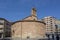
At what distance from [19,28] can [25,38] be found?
2.91 m

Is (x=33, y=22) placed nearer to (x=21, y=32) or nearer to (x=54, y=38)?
(x=21, y=32)

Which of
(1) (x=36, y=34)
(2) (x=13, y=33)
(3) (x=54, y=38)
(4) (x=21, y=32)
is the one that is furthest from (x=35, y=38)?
(3) (x=54, y=38)

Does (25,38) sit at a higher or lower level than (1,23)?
lower

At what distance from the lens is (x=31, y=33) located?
114 feet

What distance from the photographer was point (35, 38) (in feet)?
114

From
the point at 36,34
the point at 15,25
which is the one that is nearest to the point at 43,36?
the point at 36,34

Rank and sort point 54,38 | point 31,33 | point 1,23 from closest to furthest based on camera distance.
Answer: point 31,33 → point 54,38 → point 1,23

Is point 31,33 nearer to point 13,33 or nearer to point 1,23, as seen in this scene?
point 13,33

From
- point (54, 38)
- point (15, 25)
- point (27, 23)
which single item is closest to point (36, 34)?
point (27, 23)

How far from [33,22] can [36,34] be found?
3018 millimetres

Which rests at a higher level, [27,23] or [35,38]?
[27,23]

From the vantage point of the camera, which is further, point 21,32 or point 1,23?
point 1,23

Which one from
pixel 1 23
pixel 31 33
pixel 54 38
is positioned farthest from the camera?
pixel 1 23

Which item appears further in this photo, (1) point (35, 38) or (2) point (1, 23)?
(2) point (1, 23)
